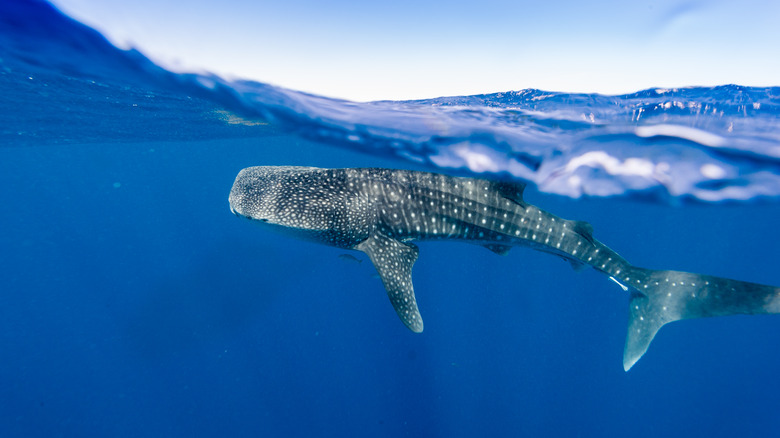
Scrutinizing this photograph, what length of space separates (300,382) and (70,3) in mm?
13772

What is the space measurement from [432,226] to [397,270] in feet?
3.16

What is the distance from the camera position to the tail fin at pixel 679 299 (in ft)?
14.6

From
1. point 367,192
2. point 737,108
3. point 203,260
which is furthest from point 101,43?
point 203,260

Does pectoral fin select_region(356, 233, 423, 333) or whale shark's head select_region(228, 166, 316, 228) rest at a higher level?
whale shark's head select_region(228, 166, 316, 228)

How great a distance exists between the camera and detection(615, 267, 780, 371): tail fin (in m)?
4.46

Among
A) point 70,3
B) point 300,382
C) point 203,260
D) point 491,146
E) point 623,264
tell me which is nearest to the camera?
point 70,3

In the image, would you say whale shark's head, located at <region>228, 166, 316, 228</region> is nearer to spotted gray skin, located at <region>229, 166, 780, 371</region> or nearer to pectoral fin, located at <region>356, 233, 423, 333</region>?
spotted gray skin, located at <region>229, 166, 780, 371</region>

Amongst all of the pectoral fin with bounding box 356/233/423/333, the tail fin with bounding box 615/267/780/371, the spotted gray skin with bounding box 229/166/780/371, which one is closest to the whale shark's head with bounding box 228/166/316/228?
the spotted gray skin with bounding box 229/166/780/371

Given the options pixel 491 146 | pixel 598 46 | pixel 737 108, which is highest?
pixel 598 46

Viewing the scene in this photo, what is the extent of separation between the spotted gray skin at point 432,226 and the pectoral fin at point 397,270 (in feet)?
0.05

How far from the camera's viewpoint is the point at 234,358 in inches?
619

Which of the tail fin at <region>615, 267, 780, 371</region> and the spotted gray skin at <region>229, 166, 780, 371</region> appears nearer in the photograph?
the tail fin at <region>615, 267, 780, 371</region>

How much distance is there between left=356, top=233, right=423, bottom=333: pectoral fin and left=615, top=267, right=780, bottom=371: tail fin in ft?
12.1

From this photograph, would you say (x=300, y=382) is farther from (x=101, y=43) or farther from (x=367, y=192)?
(x=101, y=43)
